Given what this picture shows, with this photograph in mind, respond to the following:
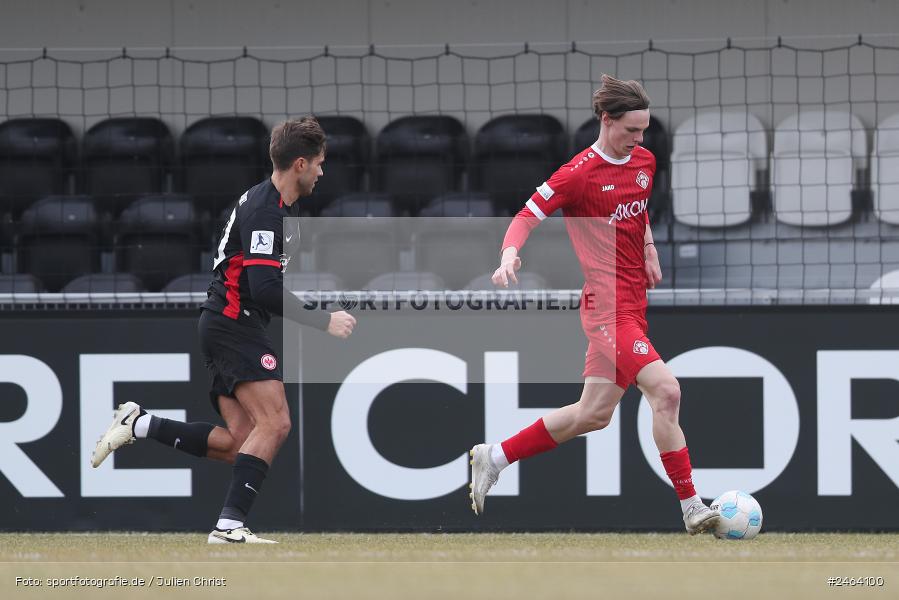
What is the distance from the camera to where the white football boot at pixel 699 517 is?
16.6 ft

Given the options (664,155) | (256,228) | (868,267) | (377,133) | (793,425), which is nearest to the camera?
(256,228)

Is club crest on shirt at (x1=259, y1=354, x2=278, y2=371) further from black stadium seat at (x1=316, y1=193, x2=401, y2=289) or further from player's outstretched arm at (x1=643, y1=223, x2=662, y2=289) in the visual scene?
black stadium seat at (x1=316, y1=193, x2=401, y2=289)

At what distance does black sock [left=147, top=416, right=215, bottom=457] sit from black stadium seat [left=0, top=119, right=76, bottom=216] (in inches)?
153

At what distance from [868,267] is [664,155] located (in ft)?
4.81

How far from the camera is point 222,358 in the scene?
5078mm

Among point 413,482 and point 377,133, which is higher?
point 377,133

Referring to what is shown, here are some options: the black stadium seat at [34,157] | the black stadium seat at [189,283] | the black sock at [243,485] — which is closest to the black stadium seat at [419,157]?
the black stadium seat at [189,283]

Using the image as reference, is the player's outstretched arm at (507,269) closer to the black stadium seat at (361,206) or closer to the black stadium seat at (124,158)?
the black stadium seat at (361,206)

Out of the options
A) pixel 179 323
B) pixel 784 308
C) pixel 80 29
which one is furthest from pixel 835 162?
pixel 80 29

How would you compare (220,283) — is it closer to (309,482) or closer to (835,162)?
(309,482)

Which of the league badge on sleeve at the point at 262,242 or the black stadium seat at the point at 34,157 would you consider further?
the black stadium seat at the point at 34,157

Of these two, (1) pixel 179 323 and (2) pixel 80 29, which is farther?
(2) pixel 80 29

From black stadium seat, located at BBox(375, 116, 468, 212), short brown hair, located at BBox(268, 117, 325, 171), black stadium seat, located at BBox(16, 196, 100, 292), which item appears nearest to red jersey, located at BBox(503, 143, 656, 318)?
short brown hair, located at BBox(268, 117, 325, 171)

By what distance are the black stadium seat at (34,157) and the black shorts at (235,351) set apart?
13.4 feet
